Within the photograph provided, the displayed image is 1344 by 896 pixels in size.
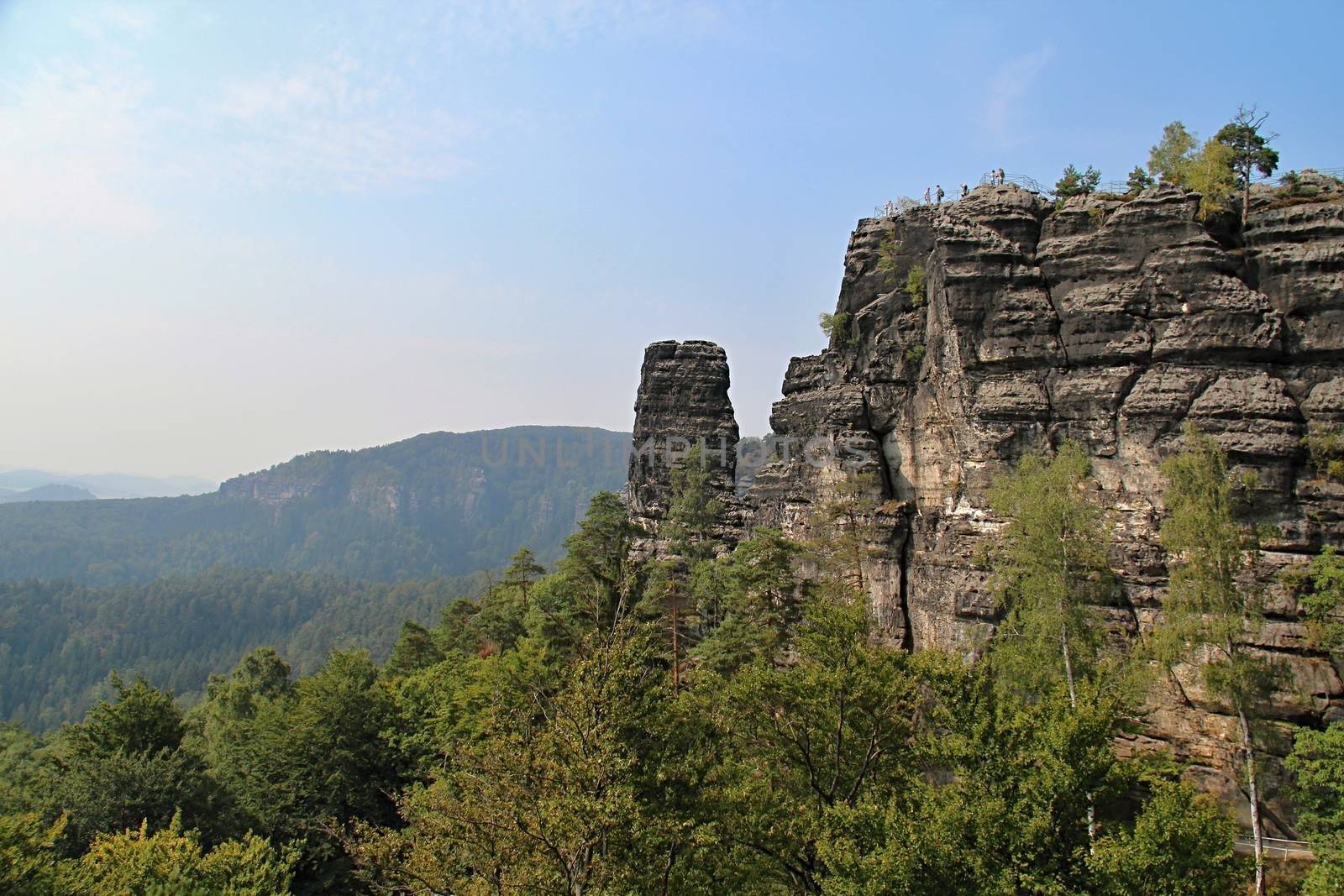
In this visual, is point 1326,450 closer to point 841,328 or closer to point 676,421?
point 841,328

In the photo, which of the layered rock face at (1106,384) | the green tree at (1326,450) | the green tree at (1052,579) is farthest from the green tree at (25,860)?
the green tree at (1326,450)

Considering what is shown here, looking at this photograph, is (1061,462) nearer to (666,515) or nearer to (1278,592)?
(1278,592)

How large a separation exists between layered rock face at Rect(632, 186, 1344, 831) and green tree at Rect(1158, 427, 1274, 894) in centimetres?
185

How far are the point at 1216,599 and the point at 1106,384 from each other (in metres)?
9.67

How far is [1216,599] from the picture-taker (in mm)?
21719

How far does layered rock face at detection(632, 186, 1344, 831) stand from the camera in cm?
2505

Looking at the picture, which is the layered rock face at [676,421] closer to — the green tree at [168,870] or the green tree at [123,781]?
the green tree at [123,781]

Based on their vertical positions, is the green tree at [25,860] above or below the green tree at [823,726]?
below

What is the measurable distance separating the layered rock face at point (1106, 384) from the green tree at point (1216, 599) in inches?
72.9

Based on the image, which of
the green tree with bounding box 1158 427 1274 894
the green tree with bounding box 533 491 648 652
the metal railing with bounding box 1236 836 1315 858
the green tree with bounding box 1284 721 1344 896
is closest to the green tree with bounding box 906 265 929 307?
the green tree with bounding box 1158 427 1274 894

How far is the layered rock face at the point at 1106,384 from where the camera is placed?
82.2ft

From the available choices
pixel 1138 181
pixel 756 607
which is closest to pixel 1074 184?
pixel 1138 181

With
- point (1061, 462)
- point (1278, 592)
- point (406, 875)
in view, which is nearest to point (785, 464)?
point (1061, 462)

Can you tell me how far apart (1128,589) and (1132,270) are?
12178 millimetres
